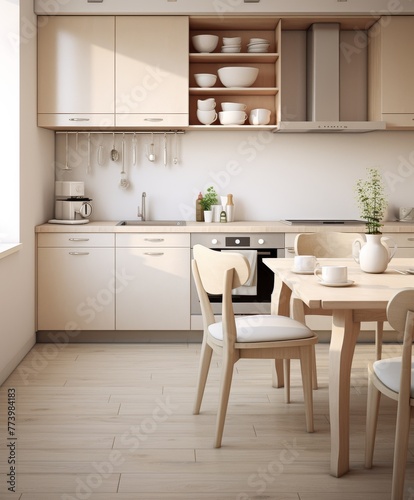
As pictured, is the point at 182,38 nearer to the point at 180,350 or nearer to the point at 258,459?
the point at 180,350

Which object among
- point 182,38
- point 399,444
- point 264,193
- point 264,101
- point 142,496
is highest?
point 182,38

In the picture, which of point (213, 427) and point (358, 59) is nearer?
point (213, 427)

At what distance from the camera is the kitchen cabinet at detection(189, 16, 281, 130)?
17.3 ft

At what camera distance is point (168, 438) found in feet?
10.7

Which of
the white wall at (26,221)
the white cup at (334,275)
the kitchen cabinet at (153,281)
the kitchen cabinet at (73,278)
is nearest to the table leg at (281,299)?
the white cup at (334,275)

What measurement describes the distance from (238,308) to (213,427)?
5.87 ft

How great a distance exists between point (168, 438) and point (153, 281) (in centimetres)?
197

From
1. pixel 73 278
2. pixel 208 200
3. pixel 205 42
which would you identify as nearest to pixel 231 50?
pixel 205 42

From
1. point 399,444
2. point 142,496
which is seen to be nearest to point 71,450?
point 142,496

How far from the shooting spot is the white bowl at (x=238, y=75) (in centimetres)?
529

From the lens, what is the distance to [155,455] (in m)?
3.07

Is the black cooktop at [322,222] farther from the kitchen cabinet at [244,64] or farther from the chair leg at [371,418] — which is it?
the chair leg at [371,418]

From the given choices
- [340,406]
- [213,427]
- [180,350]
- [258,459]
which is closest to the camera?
[340,406]

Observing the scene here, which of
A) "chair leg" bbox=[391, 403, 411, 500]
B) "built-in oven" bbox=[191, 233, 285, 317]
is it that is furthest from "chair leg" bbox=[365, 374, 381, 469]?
"built-in oven" bbox=[191, 233, 285, 317]
